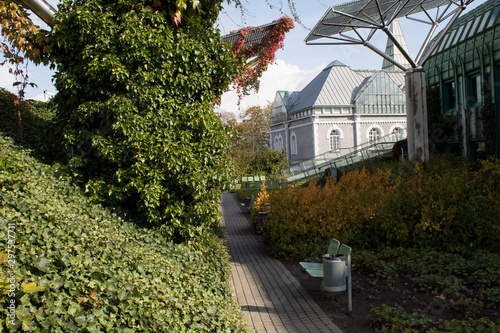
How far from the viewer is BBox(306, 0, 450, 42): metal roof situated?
17609 mm

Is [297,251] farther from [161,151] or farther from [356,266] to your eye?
[161,151]

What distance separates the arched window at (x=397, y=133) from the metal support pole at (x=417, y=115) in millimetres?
26568

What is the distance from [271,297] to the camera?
714 centimetres

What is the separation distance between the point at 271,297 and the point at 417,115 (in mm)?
13507

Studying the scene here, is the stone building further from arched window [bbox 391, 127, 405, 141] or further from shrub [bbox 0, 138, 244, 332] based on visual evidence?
shrub [bbox 0, 138, 244, 332]

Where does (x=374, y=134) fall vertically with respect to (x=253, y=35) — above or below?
above

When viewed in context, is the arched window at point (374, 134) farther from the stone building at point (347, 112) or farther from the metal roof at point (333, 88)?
the metal roof at point (333, 88)

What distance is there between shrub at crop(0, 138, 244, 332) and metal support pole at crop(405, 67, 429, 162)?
45.7 ft

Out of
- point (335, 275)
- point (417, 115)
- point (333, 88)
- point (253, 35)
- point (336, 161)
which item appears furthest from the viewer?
point (333, 88)

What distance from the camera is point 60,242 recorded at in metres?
3.87

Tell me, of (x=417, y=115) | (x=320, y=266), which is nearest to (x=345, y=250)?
(x=320, y=266)

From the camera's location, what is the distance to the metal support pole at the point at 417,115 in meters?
17.6

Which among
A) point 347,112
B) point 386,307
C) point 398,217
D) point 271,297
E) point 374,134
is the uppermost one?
point 347,112

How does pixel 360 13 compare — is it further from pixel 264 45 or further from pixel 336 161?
pixel 336 161
